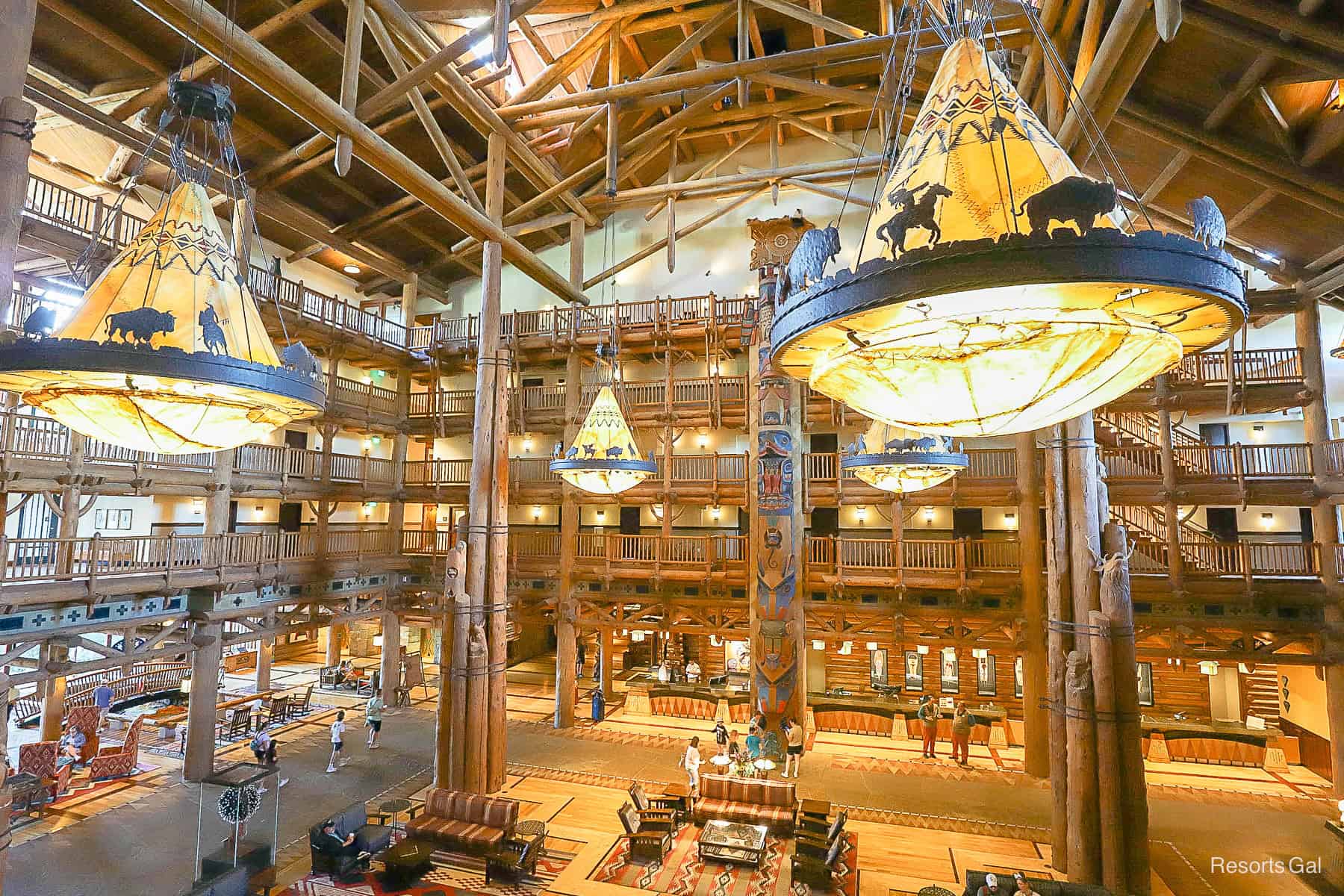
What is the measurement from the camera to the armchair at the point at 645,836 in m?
9.60

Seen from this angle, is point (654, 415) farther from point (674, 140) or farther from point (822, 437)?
point (674, 140)

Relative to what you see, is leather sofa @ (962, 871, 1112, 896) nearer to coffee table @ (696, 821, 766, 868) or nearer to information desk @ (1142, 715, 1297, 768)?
coffee table @ (696, 821, 766, 868)

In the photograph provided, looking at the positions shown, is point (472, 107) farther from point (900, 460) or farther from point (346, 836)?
point (346, 836)

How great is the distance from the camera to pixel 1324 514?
1288cm

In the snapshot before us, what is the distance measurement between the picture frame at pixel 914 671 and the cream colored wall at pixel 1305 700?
8069mm

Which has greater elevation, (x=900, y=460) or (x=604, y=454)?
(x=604, y=454)

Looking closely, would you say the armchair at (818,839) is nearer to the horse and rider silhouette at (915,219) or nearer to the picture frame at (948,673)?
the horse and rider silhouette at (915,219)

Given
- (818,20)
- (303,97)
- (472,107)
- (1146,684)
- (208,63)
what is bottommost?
(1146,684)

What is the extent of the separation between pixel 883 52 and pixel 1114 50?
4055 mm

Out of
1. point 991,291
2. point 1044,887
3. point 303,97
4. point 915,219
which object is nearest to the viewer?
point 915,219

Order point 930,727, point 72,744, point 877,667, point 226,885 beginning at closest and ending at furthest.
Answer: point 226,885
point 72,744
point 930,727
point 877,667

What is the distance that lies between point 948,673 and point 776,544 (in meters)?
9.53

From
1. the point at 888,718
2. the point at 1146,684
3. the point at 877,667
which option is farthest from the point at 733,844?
the point at 1146,684

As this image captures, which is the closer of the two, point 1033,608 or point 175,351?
point 175,351
